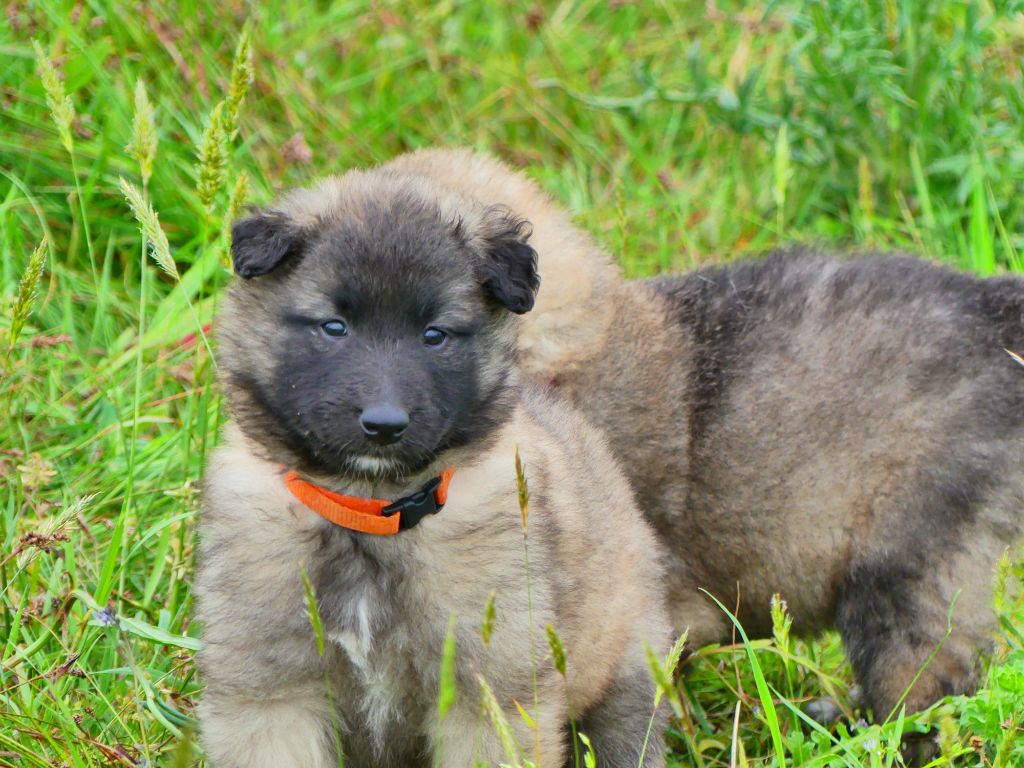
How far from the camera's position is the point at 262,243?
10.8 ft

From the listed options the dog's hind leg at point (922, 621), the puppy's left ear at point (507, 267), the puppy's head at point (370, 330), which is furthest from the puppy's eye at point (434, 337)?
the dog's hind leg at point (922, 621)

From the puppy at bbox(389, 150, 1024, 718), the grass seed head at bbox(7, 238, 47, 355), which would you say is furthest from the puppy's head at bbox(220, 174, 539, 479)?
the puppy at bbox(389, 150, 1024, 718)

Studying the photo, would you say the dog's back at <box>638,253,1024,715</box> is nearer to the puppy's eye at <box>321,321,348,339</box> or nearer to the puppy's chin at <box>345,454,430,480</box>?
the puppy's chin at <box>345,454,430,480</box>

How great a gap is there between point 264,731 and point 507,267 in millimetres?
1164

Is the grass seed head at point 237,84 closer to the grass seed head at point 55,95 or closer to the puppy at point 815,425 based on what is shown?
the grass seed head at point 55,95

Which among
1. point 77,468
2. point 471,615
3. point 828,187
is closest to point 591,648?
point 471,615

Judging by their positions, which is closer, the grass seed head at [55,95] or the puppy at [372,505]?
the puppy at [372,505]

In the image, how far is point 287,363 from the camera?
325 cm

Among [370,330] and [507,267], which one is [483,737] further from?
[507,267]

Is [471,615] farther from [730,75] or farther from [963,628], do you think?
[730,75]

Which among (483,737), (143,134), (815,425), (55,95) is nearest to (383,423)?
(483,737)

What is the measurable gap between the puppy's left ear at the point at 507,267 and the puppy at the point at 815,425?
47 cm

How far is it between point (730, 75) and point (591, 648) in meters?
3.94

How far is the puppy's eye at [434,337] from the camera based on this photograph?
10.7 ft
